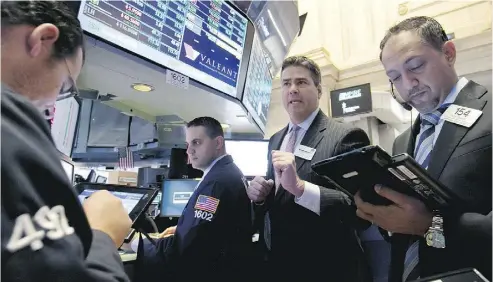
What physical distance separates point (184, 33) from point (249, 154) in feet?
5.50

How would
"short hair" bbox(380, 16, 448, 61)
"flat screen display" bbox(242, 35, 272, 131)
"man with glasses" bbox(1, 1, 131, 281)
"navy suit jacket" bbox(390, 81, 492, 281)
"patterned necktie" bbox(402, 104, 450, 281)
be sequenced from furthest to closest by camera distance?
"flat screen display" bbox(242, 35, 272, 131) < "short hair" bbox(380, 16, 448, 61) < "patterned necktie" bbox(402, 104, 450, 281) < "navy suit jacket" bbox(390, 81, 492, 281) < "man with glasses" bbox(1, 1, 131, 281)

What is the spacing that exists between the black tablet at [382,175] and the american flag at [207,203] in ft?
2.55

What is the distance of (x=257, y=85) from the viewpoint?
2.71m

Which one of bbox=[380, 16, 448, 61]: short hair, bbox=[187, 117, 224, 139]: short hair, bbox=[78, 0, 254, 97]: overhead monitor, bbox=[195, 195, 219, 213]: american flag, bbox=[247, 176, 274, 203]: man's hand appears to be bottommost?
bbox=[195, 195, 219, 213]: american flag

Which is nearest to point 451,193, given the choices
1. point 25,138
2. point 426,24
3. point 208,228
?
point 426,24

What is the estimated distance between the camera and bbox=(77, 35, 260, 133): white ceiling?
1.67 metres

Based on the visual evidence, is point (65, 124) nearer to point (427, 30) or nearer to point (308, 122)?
point (308, 122)

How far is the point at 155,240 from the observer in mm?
1707

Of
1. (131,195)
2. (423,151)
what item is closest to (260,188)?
(131,195)

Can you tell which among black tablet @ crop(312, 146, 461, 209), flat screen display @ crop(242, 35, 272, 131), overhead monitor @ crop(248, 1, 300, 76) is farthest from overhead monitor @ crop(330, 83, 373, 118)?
black tablet @ crop(312, 146, 461, 209)

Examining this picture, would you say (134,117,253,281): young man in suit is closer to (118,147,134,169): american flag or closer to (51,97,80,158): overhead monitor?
(51,97,80,158): overhead monitor

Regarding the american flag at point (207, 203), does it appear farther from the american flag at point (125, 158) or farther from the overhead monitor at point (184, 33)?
the american flag at point (125, 158)

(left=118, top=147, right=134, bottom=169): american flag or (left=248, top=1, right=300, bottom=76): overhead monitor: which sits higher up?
(left=248, top=1, right=300, bottom=76): overhead monitor

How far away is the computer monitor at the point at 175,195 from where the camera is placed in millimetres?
2707
